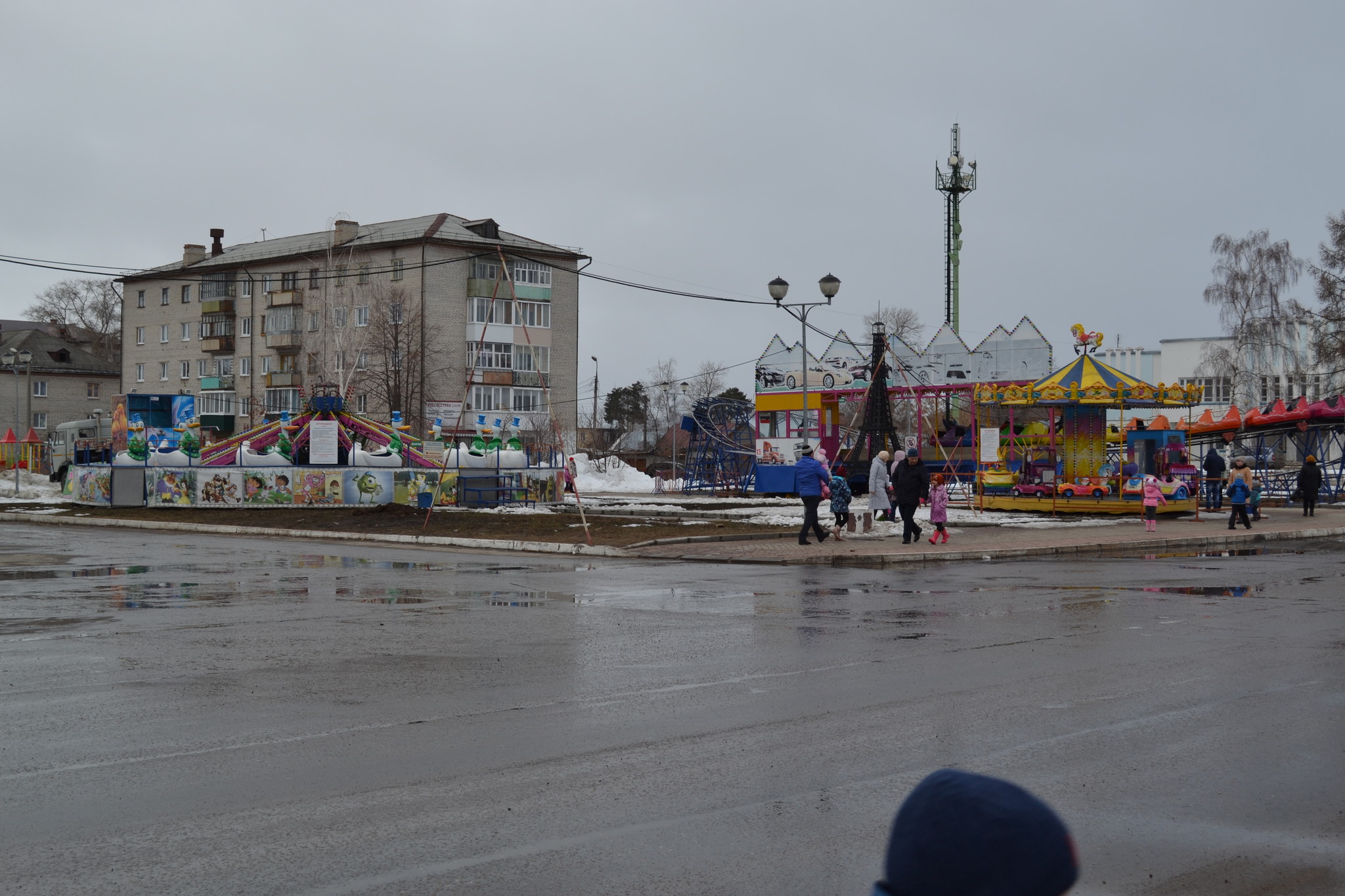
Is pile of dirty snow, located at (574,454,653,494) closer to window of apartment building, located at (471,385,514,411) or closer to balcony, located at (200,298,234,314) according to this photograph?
window of apartment building, located at (471,385,514,411)

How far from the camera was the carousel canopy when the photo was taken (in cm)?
3331

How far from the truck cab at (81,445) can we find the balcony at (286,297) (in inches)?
640

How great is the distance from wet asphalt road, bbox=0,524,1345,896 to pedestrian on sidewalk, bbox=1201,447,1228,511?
22.6 meters

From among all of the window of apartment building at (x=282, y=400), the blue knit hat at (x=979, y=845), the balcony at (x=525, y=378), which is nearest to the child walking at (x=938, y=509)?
the blue knit hat at (x=979, y=845)

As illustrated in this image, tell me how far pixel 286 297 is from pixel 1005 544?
66951 millimetres

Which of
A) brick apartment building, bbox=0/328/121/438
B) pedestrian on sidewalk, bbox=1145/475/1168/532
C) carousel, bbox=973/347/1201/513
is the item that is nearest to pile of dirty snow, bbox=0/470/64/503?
carousel, bbox=973/347/1201/513

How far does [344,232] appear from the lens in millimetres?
77312

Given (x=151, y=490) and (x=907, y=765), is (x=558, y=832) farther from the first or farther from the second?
(x=151, y=490)

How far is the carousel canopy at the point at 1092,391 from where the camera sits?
33312 millimetres

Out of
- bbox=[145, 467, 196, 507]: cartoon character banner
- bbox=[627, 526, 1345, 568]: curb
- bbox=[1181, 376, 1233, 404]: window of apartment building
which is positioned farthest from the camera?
bbox=[1181, 376, 1233, 404]: window of apartment building

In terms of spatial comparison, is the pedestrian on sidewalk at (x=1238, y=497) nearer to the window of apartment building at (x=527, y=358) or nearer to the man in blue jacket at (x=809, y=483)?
the man in blue jacket at (x=809, y=483)

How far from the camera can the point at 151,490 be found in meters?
38.2

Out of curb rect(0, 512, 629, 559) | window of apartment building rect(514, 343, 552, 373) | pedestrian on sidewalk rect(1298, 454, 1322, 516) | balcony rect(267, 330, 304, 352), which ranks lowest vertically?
curb rect(0, 512, 629, 559)

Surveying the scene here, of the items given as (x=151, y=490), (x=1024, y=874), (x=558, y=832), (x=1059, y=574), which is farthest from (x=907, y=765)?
(x=151, y=490)
